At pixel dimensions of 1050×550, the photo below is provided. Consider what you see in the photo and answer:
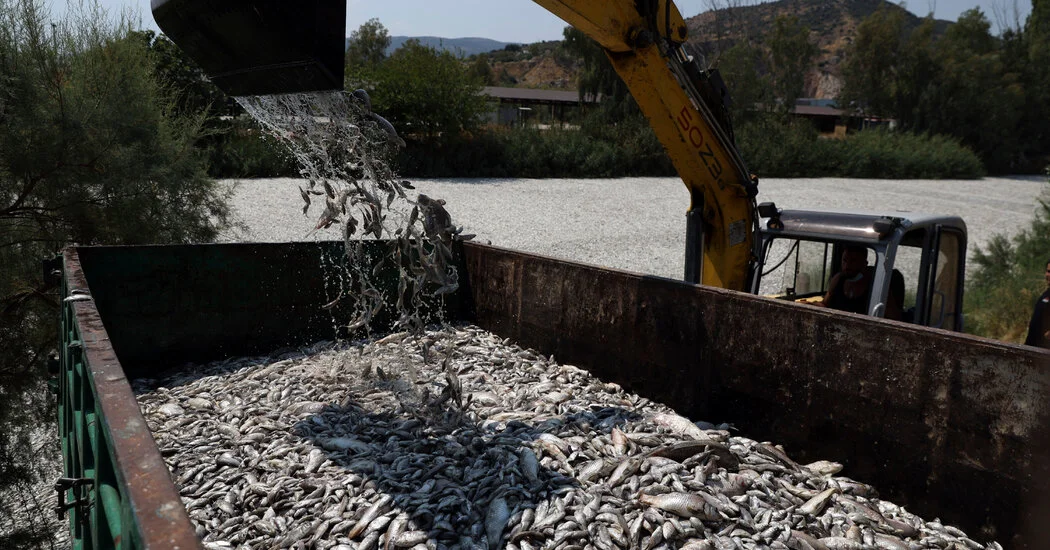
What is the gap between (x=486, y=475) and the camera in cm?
322

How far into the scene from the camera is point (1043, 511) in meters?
2.71

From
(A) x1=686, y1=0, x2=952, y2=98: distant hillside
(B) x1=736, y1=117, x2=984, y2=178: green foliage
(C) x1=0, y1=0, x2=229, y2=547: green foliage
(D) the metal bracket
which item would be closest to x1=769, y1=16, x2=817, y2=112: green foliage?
(B) x1=736, y1=117, x2=984, y2=178: green foliage

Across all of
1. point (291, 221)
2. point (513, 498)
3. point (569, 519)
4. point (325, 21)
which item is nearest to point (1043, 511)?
point (569, 519)

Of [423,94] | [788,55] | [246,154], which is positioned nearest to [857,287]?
[246,154]

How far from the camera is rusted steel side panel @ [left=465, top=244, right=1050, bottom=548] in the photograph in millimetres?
2834

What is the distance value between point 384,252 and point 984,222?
62.8 feet

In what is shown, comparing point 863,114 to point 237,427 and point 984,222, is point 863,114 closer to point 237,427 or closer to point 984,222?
point 984,222

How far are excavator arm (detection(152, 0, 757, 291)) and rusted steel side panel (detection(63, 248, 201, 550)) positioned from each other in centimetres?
144

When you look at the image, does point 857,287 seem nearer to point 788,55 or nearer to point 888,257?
point 888,257

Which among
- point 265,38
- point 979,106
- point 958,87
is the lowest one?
point 265,38

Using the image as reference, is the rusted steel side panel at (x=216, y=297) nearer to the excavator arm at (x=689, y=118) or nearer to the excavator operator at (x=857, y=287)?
the excavator arm at (x=689, y=118)

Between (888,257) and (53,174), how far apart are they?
22.4 ft

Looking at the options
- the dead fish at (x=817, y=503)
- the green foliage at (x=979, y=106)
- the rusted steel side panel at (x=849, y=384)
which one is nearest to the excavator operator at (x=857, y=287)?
the rusted steel side panel at (x=849, y=384)

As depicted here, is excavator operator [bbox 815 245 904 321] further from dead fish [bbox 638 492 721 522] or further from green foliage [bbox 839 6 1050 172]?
green foliage [bbox 839 6 1050 172]
